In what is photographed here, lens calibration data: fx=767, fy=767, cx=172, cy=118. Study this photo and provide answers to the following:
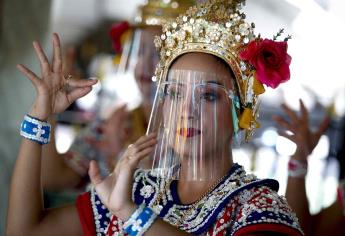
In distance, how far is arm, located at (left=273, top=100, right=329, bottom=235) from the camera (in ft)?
9.75

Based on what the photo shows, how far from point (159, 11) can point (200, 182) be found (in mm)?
1438

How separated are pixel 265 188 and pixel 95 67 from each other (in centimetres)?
697

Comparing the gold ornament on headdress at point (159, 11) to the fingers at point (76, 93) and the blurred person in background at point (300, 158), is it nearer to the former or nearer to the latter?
the blurred person in background at point (300, 158)

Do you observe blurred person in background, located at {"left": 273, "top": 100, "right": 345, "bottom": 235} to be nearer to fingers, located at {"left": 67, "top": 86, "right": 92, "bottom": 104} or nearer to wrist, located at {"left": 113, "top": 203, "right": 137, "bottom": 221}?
fingers, located at {"left": 67, "top": 86, "right": 92, "bottom": 104}

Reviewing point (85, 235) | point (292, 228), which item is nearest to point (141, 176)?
point (85, 235)

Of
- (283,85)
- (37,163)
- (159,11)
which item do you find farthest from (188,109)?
(283,85)

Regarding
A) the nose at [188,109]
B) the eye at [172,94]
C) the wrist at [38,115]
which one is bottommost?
the wrist at [38,115]

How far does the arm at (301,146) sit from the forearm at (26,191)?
961 millimetres

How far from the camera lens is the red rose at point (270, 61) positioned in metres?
2.39

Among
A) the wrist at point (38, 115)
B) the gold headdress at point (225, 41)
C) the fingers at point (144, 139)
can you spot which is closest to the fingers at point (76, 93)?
the wrist at point (38, 115)

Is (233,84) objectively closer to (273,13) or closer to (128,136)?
(273,13)

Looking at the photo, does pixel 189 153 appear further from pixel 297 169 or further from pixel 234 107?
pixel 297 169

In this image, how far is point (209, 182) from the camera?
96.1 inches

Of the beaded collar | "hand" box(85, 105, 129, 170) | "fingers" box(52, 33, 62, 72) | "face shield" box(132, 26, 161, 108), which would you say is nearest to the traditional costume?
the beaded collar
